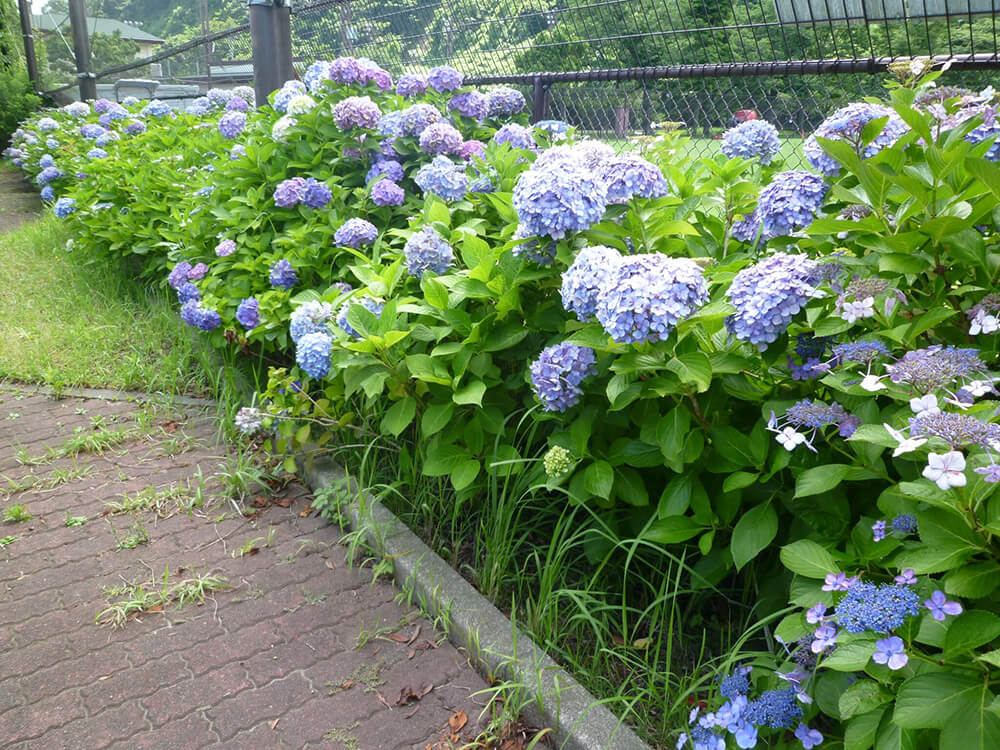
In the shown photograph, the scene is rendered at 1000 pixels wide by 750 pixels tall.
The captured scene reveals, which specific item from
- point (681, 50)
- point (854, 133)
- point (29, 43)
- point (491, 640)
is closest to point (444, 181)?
point (854, 133)

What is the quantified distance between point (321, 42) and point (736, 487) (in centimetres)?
844

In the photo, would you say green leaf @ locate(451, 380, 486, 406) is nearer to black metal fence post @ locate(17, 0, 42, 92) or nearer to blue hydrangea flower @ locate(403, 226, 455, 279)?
blue hydrangea flower @ locate(403, 226, 455, 279)

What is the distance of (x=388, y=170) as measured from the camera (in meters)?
3.46

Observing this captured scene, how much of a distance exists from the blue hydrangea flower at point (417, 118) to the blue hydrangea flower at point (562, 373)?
6.38ft

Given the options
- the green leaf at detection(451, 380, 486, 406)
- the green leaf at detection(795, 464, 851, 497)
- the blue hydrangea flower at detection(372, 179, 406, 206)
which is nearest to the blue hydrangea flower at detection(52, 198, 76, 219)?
the blue hydrangea flower at detection(372, 179, 406, 206)

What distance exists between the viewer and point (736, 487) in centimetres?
166

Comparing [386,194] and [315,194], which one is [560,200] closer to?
[386,194]

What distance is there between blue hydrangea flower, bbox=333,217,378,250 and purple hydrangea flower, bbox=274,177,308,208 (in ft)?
1.81

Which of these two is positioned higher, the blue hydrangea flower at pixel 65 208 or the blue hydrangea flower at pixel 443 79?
the blue hydrangea flower at pixel 443 79

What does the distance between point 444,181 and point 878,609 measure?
2206 mm

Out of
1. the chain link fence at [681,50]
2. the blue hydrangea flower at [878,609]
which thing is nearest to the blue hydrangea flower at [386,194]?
the chain link fence at [681,50]

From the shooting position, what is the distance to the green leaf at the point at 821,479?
141 centimetres

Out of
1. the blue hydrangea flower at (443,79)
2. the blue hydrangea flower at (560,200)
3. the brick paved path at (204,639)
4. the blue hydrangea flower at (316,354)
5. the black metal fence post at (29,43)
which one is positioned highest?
the black metal fence post at (29,43)

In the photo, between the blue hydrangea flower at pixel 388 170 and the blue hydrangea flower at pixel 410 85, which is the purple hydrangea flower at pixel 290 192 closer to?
the blue hydrangea flower at pixel 388 170
